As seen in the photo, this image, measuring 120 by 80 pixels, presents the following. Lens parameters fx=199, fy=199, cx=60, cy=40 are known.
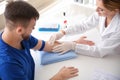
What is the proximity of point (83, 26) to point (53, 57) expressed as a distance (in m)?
0.39

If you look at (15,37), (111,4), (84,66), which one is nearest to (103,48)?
(84,66)

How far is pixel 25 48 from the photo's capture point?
1.13 m

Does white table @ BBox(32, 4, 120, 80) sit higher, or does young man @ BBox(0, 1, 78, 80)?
young man @ BBox(0, 1, 78, 80)

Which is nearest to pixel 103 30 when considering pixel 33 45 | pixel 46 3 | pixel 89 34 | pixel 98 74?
pixel 89 34

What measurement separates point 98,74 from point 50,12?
0.78 meters

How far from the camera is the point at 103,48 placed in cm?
129

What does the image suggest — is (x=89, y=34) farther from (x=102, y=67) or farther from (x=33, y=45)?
(x=33, y=45)

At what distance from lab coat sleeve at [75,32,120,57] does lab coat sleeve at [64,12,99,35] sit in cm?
20

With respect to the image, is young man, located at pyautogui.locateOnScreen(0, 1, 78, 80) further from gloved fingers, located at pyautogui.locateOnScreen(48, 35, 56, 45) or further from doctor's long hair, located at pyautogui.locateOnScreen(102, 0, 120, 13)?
doctor's long hair, located at pyautogui.locateOnScreen(102, 0, 120, 13)

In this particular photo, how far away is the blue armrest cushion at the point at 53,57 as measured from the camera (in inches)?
49.7

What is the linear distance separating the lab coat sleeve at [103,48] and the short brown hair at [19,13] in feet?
1.58

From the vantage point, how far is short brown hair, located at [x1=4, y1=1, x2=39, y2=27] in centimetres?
95

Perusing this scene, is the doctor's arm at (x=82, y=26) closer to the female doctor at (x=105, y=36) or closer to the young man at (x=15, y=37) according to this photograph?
the female doctor at (x=105, y=36)

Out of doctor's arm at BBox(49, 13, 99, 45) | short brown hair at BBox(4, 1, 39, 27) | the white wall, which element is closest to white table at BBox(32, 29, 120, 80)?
doctor's arm at BBox(49, 13, 99, 45)
